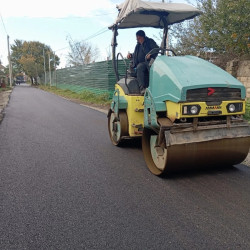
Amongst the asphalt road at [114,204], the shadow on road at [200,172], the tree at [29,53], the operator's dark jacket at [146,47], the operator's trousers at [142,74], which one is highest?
the tree at [29,53]

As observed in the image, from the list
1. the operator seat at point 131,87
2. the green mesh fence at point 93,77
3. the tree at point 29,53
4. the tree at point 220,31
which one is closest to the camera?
Result: the operator seat at point 131,87

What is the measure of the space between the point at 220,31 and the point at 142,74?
241 inches

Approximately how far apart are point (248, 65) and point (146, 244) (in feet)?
26.0

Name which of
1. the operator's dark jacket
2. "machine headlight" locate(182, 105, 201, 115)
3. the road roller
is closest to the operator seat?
the operator's dark jacket

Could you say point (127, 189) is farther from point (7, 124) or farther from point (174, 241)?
point (7, 124)

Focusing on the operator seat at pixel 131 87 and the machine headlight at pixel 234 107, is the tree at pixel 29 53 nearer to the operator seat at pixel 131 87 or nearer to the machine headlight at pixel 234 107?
the operator seat at pixel 131 87

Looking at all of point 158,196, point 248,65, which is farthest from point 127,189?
point 248,65

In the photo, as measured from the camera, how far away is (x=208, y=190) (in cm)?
339

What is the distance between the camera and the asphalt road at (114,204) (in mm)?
2441

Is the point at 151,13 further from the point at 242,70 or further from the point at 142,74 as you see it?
the point at 242,70

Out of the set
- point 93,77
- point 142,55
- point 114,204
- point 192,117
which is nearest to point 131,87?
point 142,55

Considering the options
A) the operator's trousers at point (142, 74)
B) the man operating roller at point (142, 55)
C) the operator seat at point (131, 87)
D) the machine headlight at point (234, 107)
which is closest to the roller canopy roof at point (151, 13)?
the man operating roller at point (142, 55)

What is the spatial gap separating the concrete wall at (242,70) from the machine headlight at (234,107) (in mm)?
5574

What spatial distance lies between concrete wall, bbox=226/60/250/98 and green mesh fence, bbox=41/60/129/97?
424 centimetres
